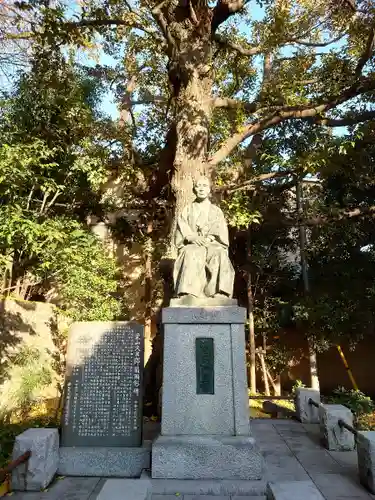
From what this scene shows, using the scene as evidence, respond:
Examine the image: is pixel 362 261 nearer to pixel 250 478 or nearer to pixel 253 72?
pixel 253 72

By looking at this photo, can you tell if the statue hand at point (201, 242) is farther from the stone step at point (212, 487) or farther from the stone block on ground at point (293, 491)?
the stone block on ground at point (293, 491)

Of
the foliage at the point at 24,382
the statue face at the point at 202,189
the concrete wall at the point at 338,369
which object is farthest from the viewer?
the concrete wall at the point at 338,369

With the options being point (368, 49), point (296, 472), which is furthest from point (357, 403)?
point (368, 49)

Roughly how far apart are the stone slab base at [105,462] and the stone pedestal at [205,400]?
1.24 feet

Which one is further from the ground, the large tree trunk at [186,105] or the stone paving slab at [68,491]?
the large tree trunk at [186,105]

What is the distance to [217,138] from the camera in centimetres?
870

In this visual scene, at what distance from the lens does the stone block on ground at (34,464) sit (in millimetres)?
3460

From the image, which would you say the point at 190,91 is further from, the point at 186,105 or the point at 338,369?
the point at 338,369

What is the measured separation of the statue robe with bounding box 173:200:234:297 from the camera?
4172mm

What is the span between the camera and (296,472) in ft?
12.5

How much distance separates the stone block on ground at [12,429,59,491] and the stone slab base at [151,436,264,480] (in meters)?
1.01

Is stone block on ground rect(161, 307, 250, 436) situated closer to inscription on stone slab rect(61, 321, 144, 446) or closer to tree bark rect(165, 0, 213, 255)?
inscription on stone slab rect(61, 321, 144, 446)

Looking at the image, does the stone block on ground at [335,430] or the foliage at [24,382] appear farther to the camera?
the foliage at [24,382]

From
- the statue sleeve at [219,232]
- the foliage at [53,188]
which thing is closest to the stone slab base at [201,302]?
the statue sleeve at [219,232]
